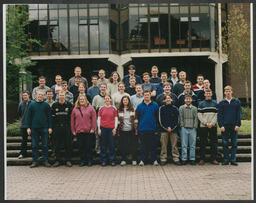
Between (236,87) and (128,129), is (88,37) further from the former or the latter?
(128,129)

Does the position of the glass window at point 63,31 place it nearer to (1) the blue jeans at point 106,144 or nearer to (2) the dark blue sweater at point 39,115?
(2) the dark blue sweater at point 39,115

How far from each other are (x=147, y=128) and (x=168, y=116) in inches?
28.5

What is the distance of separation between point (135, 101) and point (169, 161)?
6.97 feet

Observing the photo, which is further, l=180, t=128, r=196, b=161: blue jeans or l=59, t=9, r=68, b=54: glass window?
l=59, t=9, r=68, b=54: glass window

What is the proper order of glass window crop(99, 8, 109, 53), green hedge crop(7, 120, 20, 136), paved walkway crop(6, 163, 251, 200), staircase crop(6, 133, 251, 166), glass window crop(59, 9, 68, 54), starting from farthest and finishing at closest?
glass window crop(99, 8, 109, 53) → glass window crop(59, 9, 68, 54) → green hedge crop(7, 120, 20, 136) → staircase crop(6, 133, 251, 166) → paved walkway crop(6, 163, 251, 200)

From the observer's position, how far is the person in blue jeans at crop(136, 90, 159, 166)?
895cm

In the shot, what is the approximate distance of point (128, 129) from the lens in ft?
29.8

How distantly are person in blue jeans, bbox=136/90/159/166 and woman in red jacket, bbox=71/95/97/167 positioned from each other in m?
1.41

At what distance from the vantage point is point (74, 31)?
23.9 m

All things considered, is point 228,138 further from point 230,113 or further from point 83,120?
point 83,120

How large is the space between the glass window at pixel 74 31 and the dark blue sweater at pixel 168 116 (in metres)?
16.0

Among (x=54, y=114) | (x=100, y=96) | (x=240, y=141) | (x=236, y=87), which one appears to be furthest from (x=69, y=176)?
(x=236, y=87)

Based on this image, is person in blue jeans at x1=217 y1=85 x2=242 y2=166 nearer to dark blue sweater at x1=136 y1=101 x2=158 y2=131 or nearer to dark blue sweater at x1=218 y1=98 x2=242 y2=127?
dark blue sweater at x1=218 y1=98 x2=242 y2=127

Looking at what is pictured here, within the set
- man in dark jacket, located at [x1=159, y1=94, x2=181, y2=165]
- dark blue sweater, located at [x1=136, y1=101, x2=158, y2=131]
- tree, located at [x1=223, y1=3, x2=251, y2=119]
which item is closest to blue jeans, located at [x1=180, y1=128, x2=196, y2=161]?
man in dark jacket, located at [x1=159, y1=94, x2=181, y2=165]
